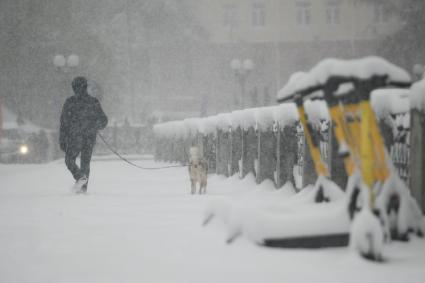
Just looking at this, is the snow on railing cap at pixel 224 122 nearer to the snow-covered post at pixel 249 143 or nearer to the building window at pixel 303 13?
the snow-covered post at pixel 249 143

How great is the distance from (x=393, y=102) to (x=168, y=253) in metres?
3.00

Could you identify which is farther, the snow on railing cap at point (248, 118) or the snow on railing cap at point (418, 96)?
the snow on railing cap at point (248, 118)

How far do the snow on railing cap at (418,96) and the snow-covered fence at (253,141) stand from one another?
11.3ft

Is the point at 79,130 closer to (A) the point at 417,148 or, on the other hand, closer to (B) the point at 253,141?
(B) the point at 253,141

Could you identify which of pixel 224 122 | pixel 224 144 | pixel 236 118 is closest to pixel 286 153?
pixel 236 118

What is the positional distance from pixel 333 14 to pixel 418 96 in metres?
52.2

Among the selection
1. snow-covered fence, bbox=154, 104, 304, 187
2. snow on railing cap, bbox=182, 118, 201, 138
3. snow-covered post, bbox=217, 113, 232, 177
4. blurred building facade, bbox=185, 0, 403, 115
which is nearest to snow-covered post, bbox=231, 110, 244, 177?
snow-covered fence, bbox=154, 104, 304, 187

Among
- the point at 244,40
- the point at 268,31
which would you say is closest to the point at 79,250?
the point at 244,40

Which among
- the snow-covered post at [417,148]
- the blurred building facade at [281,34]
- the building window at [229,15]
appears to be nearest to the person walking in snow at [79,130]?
the snow-covered post at [417,148]

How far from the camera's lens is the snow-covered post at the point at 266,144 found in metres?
10.5

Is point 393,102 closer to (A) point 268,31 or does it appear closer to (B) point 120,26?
(B) point 120,26

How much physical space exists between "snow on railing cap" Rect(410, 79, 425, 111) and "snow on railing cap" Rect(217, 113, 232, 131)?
7678 millimetres

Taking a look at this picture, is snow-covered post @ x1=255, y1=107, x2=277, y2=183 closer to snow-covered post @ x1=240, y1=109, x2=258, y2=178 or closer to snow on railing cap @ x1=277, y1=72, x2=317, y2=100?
snow-covered post @ x1=240, y1=109, x2=258, y2=178

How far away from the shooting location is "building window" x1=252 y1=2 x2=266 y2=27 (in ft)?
188
